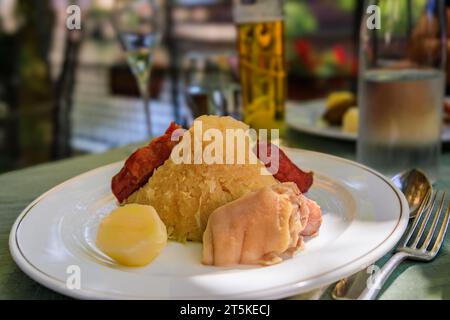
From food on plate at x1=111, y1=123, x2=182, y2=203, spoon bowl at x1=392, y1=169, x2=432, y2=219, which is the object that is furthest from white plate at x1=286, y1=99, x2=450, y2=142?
food on plate at x1=111, y1=123, x2=182, y2=203

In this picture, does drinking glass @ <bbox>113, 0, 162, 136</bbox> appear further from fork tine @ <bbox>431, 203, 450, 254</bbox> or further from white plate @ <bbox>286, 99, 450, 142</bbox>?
fork tine @ <bbox>431, 203, 450, 254</bbox>

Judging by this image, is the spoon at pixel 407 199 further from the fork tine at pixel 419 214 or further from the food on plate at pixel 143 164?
the food on plate at pixel 143 164

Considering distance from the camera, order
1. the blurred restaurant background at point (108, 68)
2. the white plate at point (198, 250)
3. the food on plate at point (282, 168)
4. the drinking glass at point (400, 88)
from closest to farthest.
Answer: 1. the white plate at point (198, 250)
2. the food on plate at point (282, 168)
3. the drinking glass at point (400, 88)
4. the blurred restaurant background at point (108, 68)

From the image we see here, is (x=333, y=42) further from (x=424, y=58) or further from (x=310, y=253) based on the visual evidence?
(x=310, y=253)

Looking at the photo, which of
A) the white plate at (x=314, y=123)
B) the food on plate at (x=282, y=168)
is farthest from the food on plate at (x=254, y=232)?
the white plate at (x=314, y=123)

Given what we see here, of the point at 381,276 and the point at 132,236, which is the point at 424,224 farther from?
the point at 132,236

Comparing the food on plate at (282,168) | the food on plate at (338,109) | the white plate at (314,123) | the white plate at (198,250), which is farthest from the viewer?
the food on plate at (338,109)

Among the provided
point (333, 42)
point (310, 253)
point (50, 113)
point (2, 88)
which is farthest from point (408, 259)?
point (333, 42)
